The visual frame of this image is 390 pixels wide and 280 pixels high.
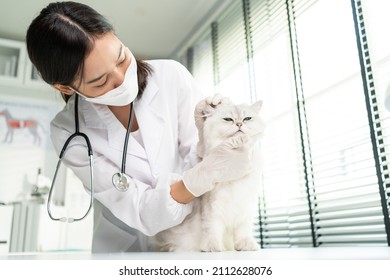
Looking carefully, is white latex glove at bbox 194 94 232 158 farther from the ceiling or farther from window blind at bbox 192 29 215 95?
window blind at bbox 192 29 215 95

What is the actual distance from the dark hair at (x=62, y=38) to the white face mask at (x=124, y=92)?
99mm

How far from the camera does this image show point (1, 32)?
70.9 inches

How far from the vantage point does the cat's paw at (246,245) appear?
0.89 m

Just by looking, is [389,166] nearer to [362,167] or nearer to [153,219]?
[362,167]

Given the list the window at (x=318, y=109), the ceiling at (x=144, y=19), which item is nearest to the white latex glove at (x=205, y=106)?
the ceiling at (x=144, y=19)

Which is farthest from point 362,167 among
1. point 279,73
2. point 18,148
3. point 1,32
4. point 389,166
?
point 18,148

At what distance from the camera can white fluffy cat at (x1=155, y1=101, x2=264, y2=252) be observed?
877 mm

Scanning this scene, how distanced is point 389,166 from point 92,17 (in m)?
1.17

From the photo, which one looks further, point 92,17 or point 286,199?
point 286,199

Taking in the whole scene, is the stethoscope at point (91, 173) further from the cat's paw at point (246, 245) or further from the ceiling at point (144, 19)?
the ceiling at point (144, 19)

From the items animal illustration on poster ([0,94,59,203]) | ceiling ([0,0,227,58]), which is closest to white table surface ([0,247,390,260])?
ceiling ([0,0,227,58])

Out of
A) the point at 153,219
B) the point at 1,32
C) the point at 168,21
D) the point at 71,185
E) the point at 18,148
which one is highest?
the point at 168,21

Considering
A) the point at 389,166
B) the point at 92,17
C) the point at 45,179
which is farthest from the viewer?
the point at 45,179

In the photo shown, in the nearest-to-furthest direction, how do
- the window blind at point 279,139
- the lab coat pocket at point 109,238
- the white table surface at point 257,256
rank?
the white table surface at point 257,256
the lab coat pocket at point 109,238
the window blind at point 279,139
